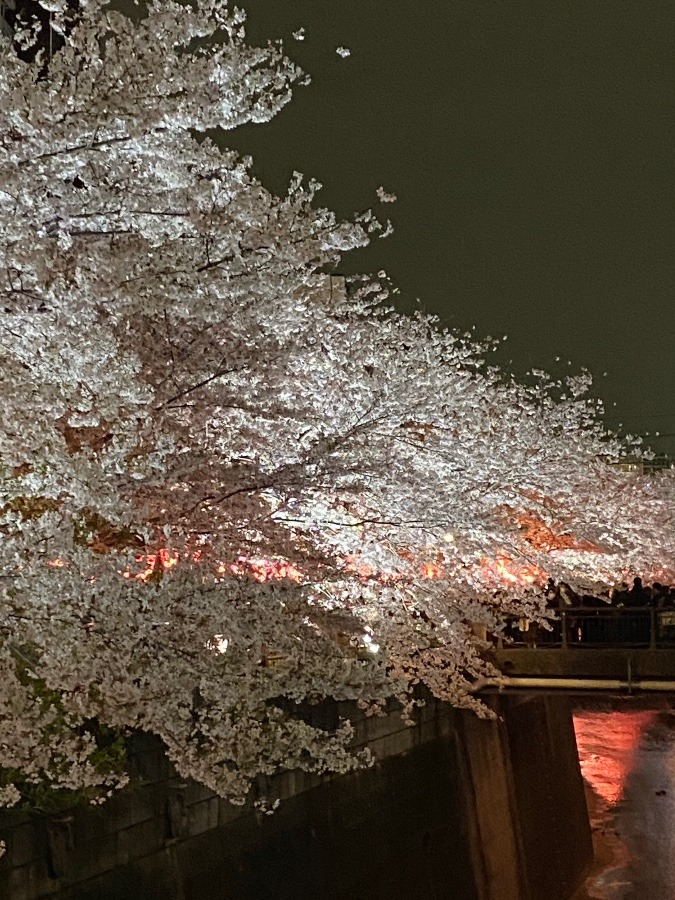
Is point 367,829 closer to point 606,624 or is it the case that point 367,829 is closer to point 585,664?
point 585,664

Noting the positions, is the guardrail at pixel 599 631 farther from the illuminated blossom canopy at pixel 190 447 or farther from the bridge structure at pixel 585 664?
the illuminated blossom canopy at pixel 190 447

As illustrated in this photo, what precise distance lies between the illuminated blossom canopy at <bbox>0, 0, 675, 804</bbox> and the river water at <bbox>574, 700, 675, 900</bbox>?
9143 mm

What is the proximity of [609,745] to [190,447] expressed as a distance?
26111 millimetres

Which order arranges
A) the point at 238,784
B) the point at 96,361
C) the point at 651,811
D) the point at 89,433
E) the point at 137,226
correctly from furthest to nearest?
the point at 651,811, the point at 238,784, the point at 89,433, the point at 137,226, the point at 96,361

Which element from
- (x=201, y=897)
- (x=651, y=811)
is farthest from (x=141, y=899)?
(x=651, y=811)

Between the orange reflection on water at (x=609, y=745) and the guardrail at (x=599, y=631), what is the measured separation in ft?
28.7

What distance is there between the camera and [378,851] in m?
12.1

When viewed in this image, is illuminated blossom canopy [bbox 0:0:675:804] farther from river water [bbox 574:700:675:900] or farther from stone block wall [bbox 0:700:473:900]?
river water [bbox 574:700:675:900]

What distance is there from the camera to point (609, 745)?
99.2ft

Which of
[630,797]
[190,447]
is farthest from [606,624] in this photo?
[190,447]

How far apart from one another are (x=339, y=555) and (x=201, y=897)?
3712mm

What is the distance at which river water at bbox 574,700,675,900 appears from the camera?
1753 cm

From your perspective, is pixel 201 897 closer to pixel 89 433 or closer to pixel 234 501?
pixel 234 501

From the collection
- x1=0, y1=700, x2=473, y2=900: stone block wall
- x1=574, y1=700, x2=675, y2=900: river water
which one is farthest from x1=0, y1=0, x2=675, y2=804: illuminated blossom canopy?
x1=574, y1=700, x2=675, y2=900: river water
